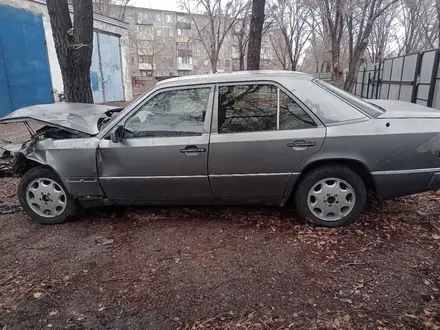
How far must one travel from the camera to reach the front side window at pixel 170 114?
3416 mm

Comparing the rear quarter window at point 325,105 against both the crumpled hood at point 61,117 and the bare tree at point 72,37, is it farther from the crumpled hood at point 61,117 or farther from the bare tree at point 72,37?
the bare tree at point 72,37

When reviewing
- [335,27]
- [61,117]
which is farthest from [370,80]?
[61,117]

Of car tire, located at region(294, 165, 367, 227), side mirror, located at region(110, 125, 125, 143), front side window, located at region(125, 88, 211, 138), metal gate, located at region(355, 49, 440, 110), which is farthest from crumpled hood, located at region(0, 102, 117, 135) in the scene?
metal gate, located at region(355, 49, 440, 110)

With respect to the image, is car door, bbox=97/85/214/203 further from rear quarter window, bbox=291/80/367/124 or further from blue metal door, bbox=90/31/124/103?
blue metal door, bbox=90/31/124/103

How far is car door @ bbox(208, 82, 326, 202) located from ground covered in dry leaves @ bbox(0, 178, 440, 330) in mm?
568

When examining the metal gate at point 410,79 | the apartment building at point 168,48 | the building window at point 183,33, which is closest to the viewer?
the metal gate at point 410,79

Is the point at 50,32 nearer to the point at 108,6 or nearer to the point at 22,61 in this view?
the point at 22,61

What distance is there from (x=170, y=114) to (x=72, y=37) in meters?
3.65

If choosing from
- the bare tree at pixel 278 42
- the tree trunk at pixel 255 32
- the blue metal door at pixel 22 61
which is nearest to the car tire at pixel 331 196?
the tree trunk at pixel 255 32

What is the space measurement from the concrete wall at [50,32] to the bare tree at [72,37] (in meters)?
7.38

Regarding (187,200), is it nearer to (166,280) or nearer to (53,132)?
(166,280)

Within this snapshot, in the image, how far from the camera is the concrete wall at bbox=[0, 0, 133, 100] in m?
12.1

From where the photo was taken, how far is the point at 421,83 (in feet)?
31.0

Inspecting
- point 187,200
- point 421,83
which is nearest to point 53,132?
point 187,200
